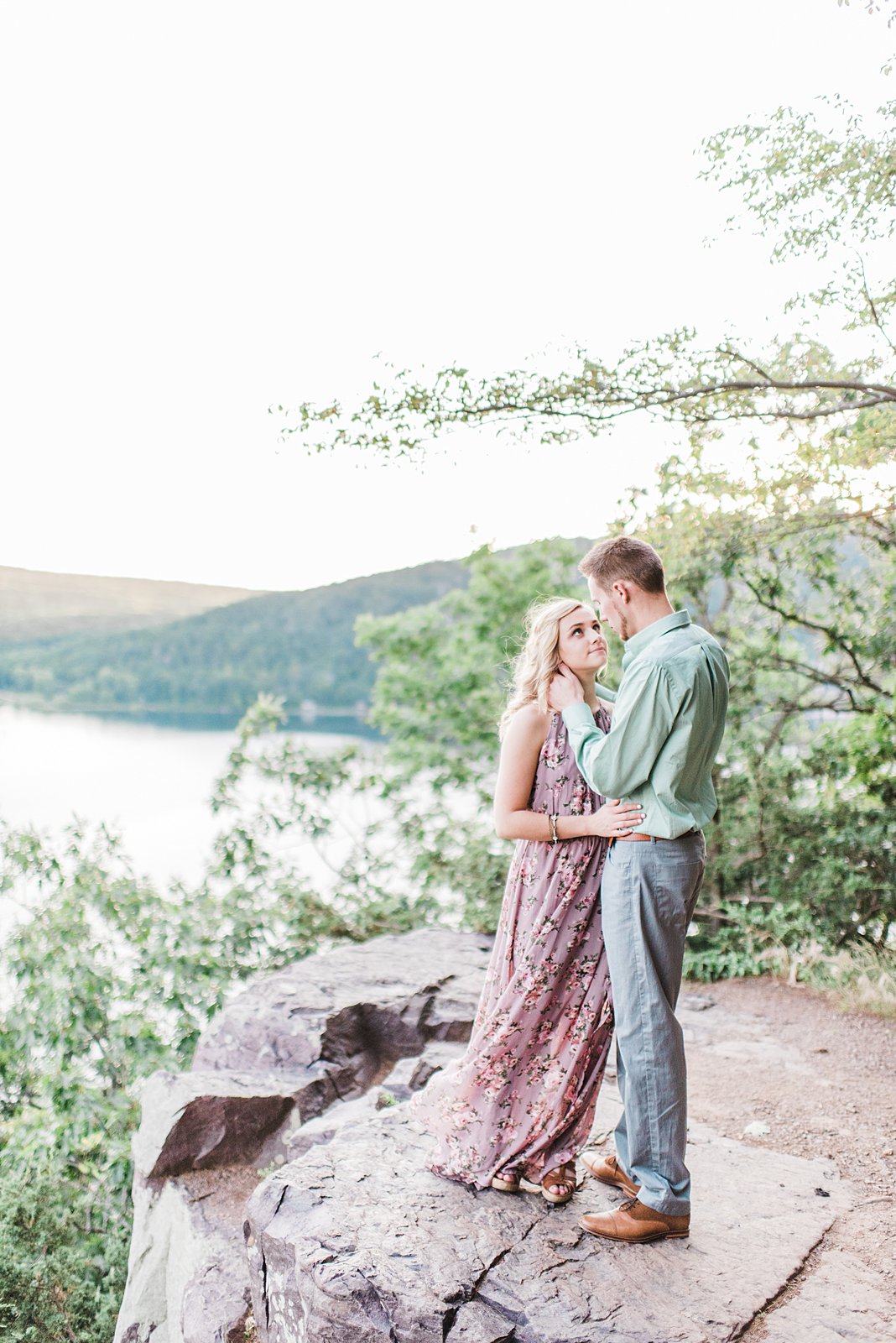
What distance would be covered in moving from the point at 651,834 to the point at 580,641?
0.56 m

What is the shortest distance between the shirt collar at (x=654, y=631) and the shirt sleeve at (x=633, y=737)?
3.4 inches

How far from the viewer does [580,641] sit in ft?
8.70

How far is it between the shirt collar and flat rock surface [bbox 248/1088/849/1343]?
1.59 metres

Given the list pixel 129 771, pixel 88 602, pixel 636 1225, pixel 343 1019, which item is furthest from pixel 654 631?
pixel 88 602

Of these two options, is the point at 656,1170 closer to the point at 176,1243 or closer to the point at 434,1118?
the point at 434,1118

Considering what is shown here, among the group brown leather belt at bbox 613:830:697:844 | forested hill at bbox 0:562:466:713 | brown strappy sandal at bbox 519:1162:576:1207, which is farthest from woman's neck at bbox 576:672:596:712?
forested hill at bbox 0:562:466:713

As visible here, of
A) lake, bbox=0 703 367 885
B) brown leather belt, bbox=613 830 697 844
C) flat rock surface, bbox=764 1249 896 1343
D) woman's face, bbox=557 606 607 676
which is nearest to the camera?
flat rock surface, bbox=764 1249 896 1343

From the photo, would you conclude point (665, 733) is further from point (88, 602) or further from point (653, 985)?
point (88, 602)

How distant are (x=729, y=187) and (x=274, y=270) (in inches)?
258

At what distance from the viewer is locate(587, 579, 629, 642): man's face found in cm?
256

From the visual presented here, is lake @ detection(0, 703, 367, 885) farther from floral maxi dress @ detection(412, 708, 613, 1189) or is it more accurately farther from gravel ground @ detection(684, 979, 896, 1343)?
floral maxi dress @ detection(412, 708, 613, 1189)

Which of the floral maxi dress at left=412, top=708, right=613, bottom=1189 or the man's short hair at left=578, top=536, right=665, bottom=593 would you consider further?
the floral maxi dress at left=412, top=708, right=613, bottom=1189

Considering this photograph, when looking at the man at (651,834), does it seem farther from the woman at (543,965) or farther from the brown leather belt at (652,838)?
the woman at (543,965)

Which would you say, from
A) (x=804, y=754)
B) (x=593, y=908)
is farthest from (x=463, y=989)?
(x=804, y=754)
